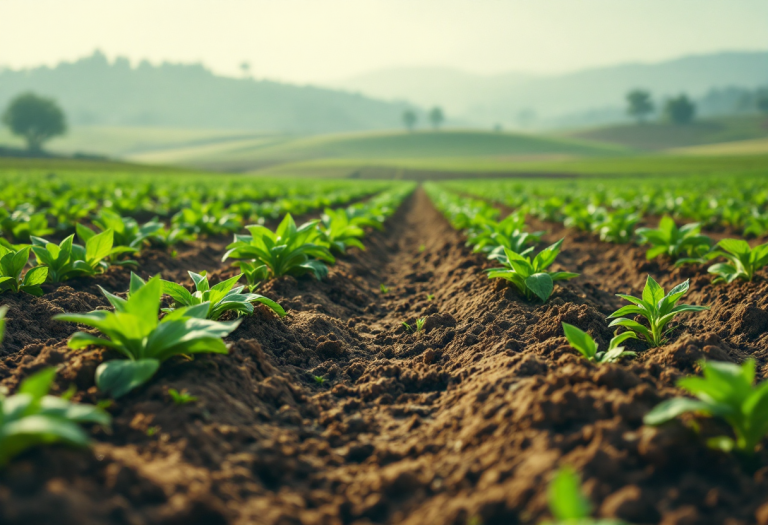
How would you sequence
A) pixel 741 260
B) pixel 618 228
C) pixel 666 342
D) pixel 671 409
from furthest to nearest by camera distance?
pixel 618 228, pixel 741 260, pixel 666 342, pixel 671 409

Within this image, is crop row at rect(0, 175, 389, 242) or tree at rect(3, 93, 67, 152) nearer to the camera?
crop row at rect(0, 175, 389, 242)

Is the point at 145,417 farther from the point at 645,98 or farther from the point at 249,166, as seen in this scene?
the point at 645,98

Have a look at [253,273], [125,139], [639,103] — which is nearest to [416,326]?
[253,273]

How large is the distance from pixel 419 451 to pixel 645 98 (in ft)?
515

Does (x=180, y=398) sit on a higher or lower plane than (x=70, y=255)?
lower

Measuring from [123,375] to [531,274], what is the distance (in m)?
3.80

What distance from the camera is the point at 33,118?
8031 centimetres

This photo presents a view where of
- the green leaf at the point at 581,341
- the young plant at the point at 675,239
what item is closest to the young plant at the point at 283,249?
the green leaf at the point at 581,341

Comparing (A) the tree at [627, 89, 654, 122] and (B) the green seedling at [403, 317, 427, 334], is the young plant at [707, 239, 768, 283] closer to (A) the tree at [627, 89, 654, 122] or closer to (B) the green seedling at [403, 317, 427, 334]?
(B) the green seedling at [403, 317, 427, 334]

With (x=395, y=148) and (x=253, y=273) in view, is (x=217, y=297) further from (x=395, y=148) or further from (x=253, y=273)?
(x=395, y=148)

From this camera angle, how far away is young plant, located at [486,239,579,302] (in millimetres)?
4840

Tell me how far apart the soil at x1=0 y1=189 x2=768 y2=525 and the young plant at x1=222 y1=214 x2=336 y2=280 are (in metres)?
0.73

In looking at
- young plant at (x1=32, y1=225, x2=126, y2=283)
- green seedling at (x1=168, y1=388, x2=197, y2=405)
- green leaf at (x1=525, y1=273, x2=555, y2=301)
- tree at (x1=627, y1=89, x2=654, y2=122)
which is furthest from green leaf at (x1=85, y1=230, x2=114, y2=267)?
tree at (x1=627, y1=89, x2=654, y2=122)

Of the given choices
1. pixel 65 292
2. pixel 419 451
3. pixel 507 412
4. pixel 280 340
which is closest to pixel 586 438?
pixel 507 412
